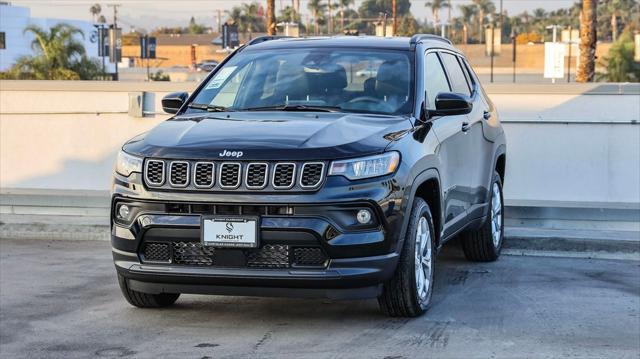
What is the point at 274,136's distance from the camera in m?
6.53

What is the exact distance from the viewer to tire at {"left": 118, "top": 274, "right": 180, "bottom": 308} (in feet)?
23.4

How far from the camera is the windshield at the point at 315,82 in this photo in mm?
7434

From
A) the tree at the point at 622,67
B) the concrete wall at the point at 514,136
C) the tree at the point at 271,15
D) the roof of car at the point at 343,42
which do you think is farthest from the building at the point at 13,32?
the roof of car at the point at 343,42

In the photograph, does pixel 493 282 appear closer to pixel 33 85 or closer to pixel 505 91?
pixel 505 91

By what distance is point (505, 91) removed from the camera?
12.9 m

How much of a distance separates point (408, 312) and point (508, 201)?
5471 millimetres

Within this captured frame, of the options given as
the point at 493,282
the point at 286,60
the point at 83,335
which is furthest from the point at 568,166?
the point at 83,335

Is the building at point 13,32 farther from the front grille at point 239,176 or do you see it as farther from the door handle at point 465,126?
the front grille at point 239,176

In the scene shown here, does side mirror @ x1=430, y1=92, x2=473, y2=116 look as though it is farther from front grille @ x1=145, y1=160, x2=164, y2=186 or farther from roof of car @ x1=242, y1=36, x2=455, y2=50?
front grille @ x1=145, y1=160, x2=164, y2=186

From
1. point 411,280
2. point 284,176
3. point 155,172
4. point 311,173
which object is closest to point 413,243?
point 411,280

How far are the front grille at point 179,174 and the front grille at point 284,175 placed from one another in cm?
54

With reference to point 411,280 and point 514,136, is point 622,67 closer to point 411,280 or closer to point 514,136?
point 514,136

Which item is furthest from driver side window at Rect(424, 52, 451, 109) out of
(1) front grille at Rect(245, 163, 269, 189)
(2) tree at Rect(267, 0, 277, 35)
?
(2) tree at Rect(267, 0, 277, 35)

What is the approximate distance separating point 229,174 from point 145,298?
134cm
